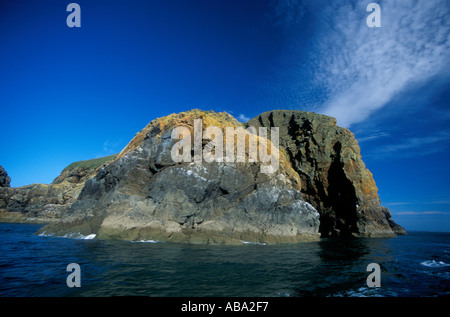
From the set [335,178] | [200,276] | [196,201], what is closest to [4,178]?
[196,201]

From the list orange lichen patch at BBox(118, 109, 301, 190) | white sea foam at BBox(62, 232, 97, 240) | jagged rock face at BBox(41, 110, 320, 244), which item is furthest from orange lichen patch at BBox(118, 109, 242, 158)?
white sea foam at BBox(62, 232, 97, 240)

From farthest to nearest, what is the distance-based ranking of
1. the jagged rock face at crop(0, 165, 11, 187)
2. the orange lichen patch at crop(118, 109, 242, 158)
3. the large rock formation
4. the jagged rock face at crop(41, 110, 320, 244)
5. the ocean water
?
the jagged rock face at crop(0, 165, 11, 187), the large rock formation, the orange lichen patch at crop(118, 109, 242, 158), the jagged rock face at crop(41, 110, 320, 244), the ocean water

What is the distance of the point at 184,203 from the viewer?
28.5 metres

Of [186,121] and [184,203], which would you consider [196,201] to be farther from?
[186,121]

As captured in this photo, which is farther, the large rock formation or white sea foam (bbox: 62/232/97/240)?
the large rock formation

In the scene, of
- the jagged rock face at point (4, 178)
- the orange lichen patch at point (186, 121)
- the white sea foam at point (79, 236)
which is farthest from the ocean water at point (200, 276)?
the jagged rock face at point (4, 178)

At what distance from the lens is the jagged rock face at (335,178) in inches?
1720

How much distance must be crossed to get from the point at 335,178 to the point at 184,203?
35404 mm

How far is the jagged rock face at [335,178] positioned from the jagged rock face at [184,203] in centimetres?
1747

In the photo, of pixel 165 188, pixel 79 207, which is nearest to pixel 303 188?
pixel 165 188

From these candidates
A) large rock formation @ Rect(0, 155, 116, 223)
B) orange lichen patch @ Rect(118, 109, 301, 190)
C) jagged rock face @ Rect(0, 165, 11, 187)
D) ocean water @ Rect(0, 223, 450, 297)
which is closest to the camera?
ocean water @ Rect(0, 223, 450, 297)

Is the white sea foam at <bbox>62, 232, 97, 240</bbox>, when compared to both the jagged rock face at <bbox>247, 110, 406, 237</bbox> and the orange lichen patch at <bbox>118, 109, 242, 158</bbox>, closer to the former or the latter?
the orange lichen patch at <bbox>118, 109, 242, 158</bbox>

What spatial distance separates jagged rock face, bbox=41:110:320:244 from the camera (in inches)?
1025

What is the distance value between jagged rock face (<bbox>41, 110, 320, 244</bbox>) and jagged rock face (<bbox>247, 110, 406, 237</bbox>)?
57.3 ft
